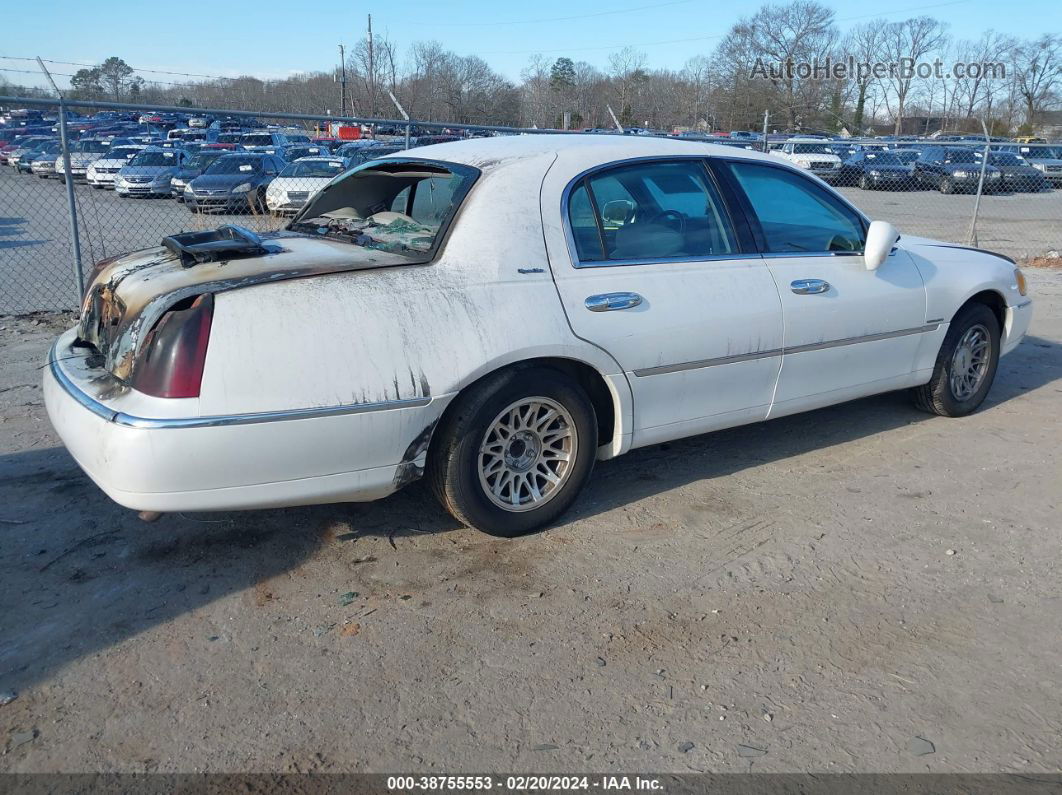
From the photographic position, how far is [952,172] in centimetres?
2719

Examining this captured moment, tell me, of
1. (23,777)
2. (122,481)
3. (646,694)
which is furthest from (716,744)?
(122,481)

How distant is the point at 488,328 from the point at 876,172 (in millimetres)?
27776

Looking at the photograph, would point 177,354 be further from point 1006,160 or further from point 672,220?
point 1006,160

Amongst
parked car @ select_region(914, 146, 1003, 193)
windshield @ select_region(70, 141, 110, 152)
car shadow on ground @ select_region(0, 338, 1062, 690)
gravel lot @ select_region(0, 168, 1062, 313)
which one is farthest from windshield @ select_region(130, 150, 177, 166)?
car shadow on ground @ select_region(0, 338, 1062, 690)

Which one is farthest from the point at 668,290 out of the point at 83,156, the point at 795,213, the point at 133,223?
the point at 83,156

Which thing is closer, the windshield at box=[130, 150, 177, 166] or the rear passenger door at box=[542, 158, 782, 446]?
the rear passenger door at box=[542, 158, 782, 446]

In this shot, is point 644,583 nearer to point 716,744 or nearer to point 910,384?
point 716,744

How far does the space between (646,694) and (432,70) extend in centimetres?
4415

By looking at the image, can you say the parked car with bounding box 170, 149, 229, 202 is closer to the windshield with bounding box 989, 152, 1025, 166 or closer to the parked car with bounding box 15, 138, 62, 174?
the parked car with bounding box 15, 138, 62, 174

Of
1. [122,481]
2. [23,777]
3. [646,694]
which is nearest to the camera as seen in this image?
[23,777]

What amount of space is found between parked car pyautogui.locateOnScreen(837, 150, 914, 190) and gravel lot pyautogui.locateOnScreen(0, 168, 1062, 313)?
36cm

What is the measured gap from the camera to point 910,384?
5.34m

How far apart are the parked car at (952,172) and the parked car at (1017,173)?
0.81ft

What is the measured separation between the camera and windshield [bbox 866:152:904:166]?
28822mm
